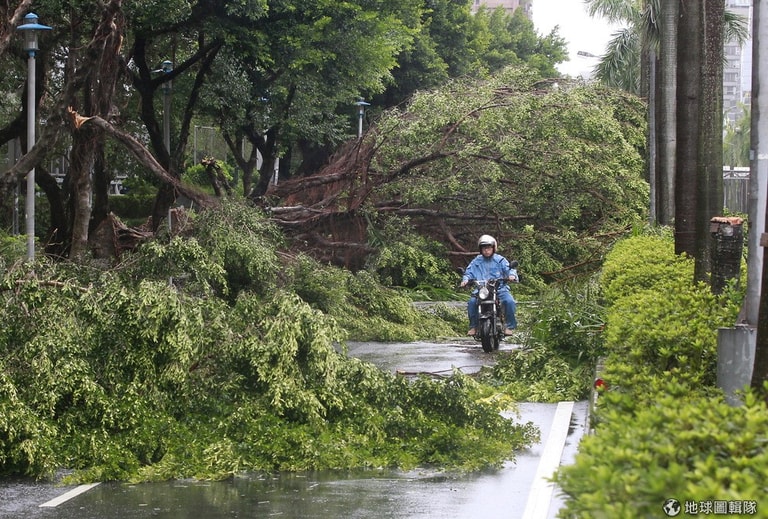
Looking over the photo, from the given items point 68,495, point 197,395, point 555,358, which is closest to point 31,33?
point 555,358

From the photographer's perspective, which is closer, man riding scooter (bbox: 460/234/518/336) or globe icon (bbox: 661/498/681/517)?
globe icon (bbox: 661/498/681/517)

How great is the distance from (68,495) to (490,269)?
31.2 feet

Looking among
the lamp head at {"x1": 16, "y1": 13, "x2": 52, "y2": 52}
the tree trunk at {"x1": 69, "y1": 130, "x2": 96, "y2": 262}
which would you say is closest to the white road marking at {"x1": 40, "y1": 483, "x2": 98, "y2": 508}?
the tree trunk at {"x1": 69, "y1": 130, "x2": 96, "y2": 262}

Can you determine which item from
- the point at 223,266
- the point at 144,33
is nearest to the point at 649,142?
the point at 144,33

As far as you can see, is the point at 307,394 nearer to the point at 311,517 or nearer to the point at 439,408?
the point at 439,408

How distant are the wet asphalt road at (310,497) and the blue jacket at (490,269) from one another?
7229 mm

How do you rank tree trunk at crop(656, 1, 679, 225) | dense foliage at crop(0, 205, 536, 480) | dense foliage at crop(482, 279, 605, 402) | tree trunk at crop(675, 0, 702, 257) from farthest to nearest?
tree trunk at crop(656, 1, 679, 225), tree trunk at crop(675, 0, 702, 257), dense foliage at crop(482, 279, 605, 402), dense foliage at crop(0, 205, 536, 480)

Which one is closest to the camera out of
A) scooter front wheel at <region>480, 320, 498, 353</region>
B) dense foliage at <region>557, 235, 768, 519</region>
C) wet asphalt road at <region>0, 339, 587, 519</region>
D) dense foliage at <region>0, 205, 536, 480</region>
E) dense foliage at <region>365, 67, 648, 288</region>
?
dense foliage at <region>557, 235, 768, 519</region>

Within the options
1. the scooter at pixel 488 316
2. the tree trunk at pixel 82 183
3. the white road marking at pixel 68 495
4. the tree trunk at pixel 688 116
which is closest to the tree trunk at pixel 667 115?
the scooter at pixel 488 316

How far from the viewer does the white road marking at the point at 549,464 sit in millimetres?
7862

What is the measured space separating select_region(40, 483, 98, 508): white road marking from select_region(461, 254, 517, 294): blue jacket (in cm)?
893

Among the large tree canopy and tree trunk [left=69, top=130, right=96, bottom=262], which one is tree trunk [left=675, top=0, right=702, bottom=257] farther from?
tree trunk [left=69, top=130, right=96, bottom=262]

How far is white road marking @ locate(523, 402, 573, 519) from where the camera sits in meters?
7.86

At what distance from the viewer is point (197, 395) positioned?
33.3 ft
